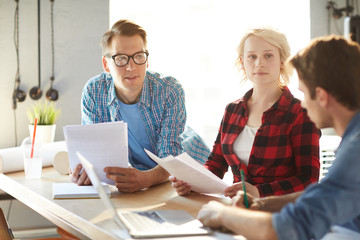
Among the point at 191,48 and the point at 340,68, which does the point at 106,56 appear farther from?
the point at 191,48

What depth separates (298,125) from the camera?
1840 mm

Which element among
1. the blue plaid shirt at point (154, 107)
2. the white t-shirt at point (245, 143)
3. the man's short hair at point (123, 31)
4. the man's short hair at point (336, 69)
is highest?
the man's short hair at point (123, 31)

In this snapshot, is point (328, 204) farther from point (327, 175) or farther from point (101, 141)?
point (101, 141)

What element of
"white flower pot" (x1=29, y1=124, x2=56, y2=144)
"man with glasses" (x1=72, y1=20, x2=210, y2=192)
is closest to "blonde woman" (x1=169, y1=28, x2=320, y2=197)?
"man with glasses" (x1=72, y1=20, x2=210, y2=192)

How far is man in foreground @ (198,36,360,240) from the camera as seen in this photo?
997 millimetres

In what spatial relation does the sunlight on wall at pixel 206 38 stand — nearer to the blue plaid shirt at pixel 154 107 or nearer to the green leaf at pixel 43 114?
the green leaf at pixel 43 114

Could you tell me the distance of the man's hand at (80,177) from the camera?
1881mm

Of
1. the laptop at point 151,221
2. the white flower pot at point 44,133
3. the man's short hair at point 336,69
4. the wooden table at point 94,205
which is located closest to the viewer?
the man's short hair at point 336,69

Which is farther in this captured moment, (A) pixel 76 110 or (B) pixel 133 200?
(A) pixel 76 110

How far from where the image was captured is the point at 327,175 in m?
1.04

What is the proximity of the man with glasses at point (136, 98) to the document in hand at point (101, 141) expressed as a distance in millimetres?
281

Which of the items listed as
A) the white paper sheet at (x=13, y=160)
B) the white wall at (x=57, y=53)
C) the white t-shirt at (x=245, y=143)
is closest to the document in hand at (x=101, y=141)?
the white t-shirt at (x=245, y=143)

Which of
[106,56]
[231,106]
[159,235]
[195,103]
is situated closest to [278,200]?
[159,235]

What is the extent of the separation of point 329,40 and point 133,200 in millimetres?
892
